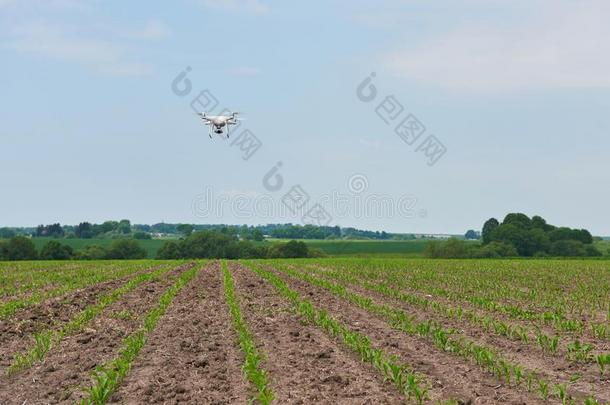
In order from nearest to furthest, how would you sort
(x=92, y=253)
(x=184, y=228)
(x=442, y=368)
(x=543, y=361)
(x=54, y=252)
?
(x=442, y=368)
(x=543, y=361)
(x=54, y=252)
(x=92, y=253)
(x=184, y=228)

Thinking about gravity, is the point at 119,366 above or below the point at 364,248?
below

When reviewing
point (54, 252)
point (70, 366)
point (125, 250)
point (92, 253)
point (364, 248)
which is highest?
point (364, 248)

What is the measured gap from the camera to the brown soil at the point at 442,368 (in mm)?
9852

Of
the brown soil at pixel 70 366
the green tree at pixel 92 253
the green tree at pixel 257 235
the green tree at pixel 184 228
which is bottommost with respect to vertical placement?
the brown soil at pixel 70 366

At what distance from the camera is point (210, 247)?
108125mm

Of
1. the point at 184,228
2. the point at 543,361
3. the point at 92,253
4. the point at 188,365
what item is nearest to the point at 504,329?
the point at 543,361

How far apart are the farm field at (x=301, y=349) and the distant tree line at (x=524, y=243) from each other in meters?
74.7

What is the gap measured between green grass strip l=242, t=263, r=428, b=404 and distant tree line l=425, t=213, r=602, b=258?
82.0 meters

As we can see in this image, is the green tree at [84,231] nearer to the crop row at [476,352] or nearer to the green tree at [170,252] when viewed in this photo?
the green tree at [170,252]

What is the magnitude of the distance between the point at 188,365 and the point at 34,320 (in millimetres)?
9089

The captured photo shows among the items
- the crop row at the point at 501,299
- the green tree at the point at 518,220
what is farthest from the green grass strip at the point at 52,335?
the green tree at the point at 518,220

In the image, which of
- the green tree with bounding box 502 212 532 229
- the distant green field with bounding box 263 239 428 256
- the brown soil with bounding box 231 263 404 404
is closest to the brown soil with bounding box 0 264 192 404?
the brown soil with bounding box 231 263 404 404

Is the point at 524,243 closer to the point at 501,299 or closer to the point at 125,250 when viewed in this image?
the point at 125,250

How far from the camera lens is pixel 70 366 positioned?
40.9 ft
